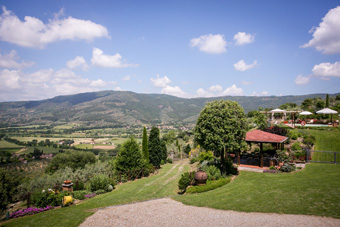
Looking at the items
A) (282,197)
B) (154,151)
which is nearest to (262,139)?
(282,197)

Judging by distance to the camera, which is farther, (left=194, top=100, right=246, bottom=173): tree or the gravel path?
(left=194, top=100, right=246, bottom=173): tree

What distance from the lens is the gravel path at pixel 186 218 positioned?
7.33 meters

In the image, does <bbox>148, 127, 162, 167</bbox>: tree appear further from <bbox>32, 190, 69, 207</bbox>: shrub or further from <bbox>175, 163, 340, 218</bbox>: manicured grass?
<bbox>175, 163, 340, 218</bbox>: manicured grass

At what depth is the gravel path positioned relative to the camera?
7329mm

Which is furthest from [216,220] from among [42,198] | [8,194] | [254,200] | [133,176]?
[8,194]

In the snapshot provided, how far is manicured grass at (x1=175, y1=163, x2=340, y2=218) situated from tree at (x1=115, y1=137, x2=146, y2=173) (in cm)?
1157

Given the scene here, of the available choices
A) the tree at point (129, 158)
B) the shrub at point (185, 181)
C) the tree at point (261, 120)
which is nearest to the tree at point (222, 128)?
the shrub at point (185, 181)

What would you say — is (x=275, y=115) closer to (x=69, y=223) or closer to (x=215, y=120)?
(x=215, y=120)

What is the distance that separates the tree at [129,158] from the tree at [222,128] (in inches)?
361

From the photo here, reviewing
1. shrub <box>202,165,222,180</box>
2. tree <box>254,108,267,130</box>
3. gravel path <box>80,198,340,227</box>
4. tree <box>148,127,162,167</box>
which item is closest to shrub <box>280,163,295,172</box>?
shrub <box>202,165,222,180</box>

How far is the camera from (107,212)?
976 cm

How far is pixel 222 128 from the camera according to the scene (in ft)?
51.4

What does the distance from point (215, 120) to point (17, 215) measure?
15300mm

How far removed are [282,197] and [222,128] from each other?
707 centimetres
